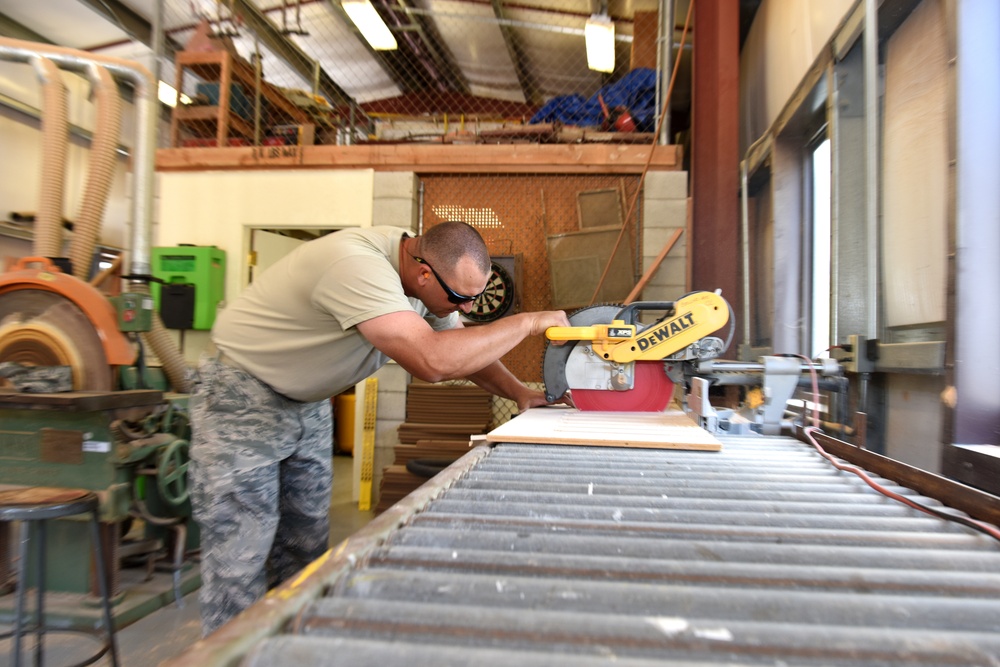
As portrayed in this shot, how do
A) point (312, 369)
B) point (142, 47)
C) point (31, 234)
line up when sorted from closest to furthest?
point (312, 369) < point (31, 234) < point (142, 47)

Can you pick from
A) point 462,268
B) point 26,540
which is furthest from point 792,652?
point 26,540

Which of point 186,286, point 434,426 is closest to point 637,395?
point 434,426

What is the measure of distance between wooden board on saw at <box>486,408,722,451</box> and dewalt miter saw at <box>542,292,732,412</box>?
0.33 ft

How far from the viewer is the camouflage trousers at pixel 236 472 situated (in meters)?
1.78

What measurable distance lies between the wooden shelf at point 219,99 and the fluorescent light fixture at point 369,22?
127 cm

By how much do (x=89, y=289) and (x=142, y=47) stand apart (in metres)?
6.09

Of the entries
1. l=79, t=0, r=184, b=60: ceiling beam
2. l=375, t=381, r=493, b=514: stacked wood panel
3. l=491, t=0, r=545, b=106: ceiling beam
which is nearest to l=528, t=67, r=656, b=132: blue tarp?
l=491, t=0, r=545, b=106: ceiling beam

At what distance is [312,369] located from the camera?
1.87m

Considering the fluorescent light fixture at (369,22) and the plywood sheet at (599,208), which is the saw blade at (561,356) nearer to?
the plywood sheet at (599,208)

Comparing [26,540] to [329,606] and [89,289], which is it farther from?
[329,606]

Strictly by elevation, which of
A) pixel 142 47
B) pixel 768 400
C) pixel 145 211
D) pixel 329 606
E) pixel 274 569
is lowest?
pixel 274 569

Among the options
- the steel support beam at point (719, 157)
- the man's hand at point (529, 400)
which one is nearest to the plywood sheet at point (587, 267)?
the steel support beam at point (719, 157)

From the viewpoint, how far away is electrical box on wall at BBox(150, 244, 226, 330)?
452 cm

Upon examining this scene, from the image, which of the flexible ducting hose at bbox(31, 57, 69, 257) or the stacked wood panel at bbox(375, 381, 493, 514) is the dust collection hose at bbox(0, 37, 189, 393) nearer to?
the flexible ducting hose at bbox(31, 57, 69, 257)
